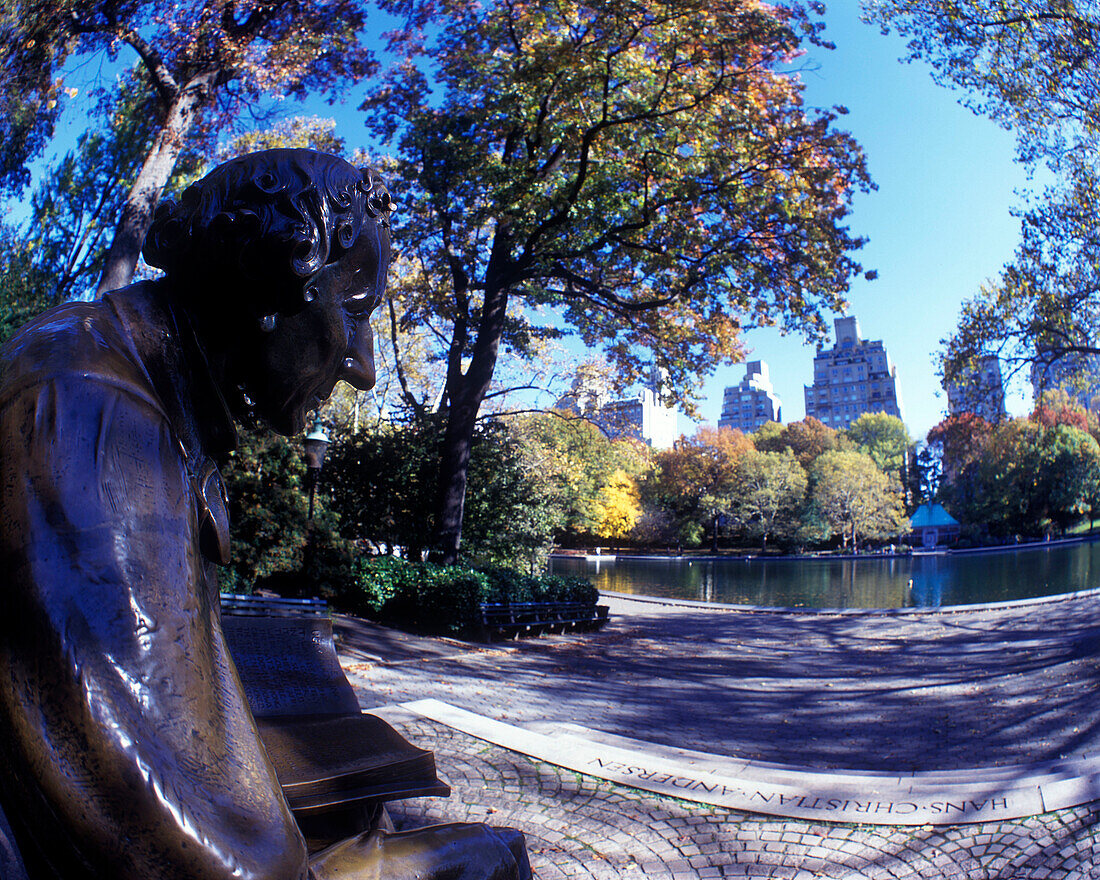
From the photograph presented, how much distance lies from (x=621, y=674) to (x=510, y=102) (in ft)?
34.7

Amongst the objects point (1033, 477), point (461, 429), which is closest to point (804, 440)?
point (1033, 477)

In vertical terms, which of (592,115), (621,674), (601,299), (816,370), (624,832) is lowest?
(621,674)

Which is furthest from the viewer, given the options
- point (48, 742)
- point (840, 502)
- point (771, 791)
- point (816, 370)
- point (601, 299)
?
point (816, 370)

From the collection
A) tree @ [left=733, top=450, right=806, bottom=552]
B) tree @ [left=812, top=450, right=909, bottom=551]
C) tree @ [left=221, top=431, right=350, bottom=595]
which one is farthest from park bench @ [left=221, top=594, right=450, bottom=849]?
tree @ [left=812, top=450, right=909, bottom=551]

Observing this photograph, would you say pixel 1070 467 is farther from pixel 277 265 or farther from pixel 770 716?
pixel 277 265

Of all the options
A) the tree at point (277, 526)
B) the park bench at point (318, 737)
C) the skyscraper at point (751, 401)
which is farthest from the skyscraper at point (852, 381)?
the park bench at point (318, 737)

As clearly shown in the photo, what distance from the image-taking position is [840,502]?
2030 inches

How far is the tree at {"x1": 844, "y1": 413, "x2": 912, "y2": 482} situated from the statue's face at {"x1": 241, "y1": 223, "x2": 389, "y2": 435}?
76624 millimetres

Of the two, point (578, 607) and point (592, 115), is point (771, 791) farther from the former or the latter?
point (592, 115)

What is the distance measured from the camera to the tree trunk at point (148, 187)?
937cm

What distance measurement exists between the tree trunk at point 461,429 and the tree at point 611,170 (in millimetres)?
44

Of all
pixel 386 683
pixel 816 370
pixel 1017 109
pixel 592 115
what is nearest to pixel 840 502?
pixel 1017 109

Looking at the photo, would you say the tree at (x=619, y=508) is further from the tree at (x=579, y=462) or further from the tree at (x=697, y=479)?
the tree at (x=697, y=479)

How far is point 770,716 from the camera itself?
770cm
